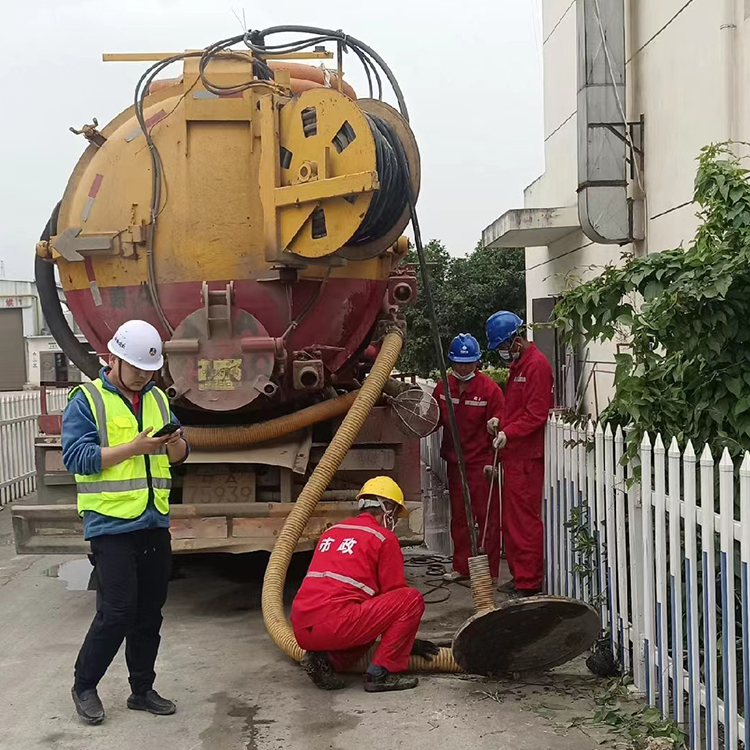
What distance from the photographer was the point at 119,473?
4.41 m

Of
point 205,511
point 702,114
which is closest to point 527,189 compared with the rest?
point 702,114

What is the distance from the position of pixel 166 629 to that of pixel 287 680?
1322 millimetres

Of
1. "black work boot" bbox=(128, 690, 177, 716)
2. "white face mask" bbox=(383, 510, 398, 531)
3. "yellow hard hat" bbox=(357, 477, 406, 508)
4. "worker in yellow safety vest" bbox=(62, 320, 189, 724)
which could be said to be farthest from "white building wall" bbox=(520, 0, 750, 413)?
"black work boot" bbox=(128, 690, 177, 716)

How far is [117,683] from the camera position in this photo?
16.4 feet

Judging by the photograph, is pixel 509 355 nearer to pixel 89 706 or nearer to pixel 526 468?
pixel 526 468

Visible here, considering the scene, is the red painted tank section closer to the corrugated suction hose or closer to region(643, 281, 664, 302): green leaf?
the corrugated suction hose

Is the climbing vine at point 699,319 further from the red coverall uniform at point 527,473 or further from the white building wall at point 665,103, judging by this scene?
the red coverall uniform at point 527,473

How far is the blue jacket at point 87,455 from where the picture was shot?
4297mm

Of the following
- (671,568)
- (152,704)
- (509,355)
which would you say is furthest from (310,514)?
(671,568)

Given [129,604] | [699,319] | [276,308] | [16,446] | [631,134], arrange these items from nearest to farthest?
[699,319], [129,604], [276,308], [631,134], [16,446]

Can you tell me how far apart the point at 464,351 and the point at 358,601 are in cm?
283

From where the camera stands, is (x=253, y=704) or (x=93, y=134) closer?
(x=253, y=704)

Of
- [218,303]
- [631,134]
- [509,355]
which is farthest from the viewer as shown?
[631,134]

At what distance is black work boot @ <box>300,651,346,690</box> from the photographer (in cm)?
478
